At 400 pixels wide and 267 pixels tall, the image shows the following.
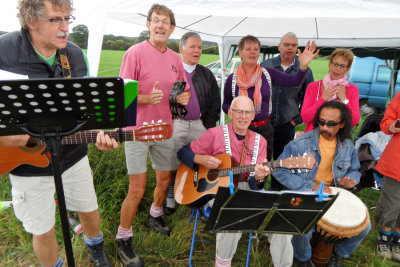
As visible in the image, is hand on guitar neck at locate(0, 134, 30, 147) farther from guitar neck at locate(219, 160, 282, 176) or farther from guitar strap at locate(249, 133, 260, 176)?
guitar strap at locate(249, 133, 260, 176)

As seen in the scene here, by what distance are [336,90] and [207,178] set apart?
1750 millimetres

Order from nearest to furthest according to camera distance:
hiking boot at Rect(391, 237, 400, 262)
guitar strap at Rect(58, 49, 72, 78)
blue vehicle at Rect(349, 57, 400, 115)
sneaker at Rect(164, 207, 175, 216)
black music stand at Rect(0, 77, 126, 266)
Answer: black music stand at Rect(0, 77, 126, 266) < guitar strap at Rect(58, 49, 72, 78) < hiking boot at Rect(391, 237, 400, 262) < sneaker at Rect(164, 207, 175, 216) < blue vehicle at Rect(349, 57, 400, 115)

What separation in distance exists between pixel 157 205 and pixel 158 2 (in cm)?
209

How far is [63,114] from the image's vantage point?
1.29 meters

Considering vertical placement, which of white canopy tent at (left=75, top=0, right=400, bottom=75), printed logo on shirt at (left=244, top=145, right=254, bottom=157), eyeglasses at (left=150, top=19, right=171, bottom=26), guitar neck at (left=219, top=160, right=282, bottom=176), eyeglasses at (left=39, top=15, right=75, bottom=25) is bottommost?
guitar neck at (left=219, top=160, right=282, bottom=176)

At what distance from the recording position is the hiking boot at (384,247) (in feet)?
9.34

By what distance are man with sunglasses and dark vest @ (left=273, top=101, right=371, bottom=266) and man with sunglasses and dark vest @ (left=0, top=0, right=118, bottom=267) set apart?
1680mm

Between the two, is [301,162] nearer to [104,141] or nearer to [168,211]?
[104,141]

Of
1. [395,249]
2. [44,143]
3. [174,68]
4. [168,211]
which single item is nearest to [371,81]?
[395,249]

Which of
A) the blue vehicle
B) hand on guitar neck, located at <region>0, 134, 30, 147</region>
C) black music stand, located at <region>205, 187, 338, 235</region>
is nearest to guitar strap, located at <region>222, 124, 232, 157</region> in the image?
black music stand, located at <region>205, 187, 338, 235</region>

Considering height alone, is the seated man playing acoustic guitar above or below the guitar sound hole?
above

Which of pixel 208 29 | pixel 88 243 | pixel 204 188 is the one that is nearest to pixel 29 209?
pixel 88 243

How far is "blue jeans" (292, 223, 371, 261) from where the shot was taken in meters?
2.37

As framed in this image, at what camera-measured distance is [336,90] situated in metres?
3.08
